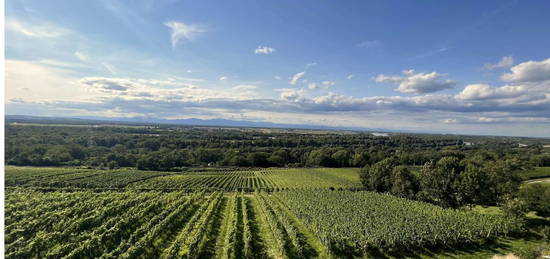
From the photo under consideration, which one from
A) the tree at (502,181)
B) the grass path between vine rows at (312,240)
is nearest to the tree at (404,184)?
the tree at (502,181)

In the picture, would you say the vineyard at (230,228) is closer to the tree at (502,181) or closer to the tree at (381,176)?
the tree at (502,181)

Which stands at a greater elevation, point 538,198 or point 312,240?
point 538,198

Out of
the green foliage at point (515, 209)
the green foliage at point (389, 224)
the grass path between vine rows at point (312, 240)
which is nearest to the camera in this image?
the grass path between vine rows at point (312, 240)

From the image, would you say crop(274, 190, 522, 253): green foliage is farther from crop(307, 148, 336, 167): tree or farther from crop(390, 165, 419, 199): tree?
crop(307, 148, 336, 167): tree

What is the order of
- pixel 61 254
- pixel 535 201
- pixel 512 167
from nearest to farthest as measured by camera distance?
pixel 61 254 → pixel 535 201 → pixel 512 167

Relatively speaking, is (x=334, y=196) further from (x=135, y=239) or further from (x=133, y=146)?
(x=133, y=146)

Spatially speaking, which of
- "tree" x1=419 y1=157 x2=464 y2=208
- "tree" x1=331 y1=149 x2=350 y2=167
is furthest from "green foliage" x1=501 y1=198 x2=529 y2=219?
"tree" x1=331 y1=149 x2=350 y2=167

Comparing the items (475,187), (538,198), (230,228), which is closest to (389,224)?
(230,228)

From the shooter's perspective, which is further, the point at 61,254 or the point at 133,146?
the point at 133,146

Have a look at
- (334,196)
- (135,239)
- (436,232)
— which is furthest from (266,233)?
(334,196)

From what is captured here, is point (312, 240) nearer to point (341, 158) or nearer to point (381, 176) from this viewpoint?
point (381, 176)

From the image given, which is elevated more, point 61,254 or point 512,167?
point 512,167
